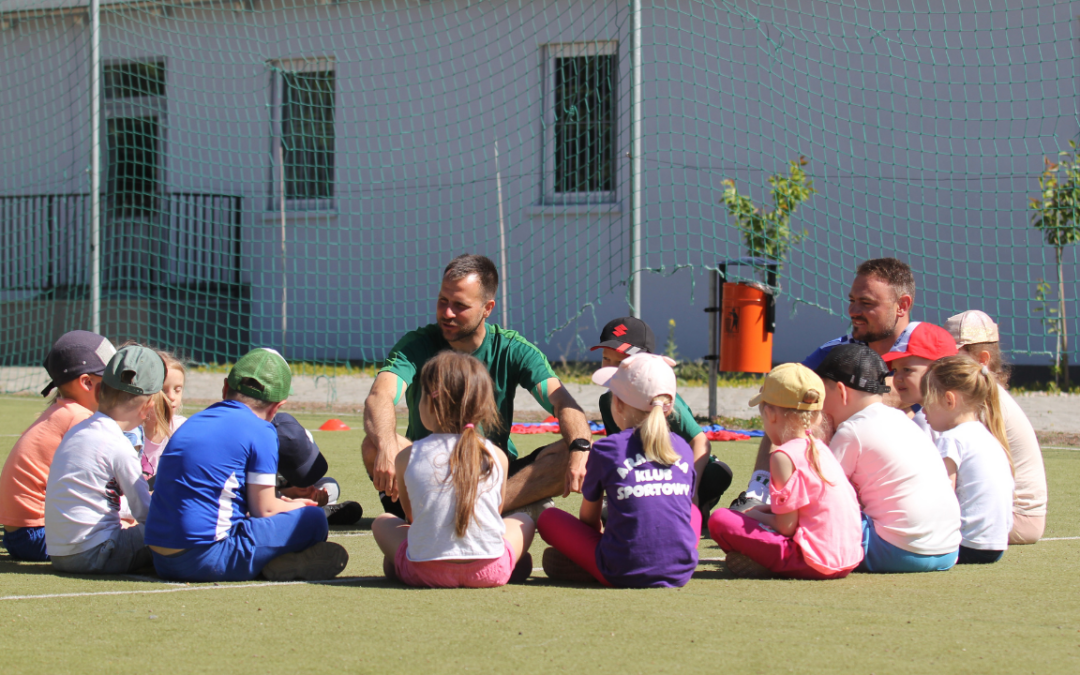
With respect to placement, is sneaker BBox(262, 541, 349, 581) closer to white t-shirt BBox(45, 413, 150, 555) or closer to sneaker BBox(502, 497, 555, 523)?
white t-shirt BBox(45, 413, 150, 555)

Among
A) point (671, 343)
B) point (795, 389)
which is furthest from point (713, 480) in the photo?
point (671, 343)

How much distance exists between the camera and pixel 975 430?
348 centimetres

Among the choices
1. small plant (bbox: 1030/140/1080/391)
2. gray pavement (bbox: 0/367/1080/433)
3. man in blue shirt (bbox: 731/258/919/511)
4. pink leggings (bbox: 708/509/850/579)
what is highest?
small plant (bbox: 1030/140/1080/391)

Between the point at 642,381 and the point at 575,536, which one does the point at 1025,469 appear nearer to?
the point at 642,381

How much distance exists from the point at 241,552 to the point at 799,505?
1629 mm

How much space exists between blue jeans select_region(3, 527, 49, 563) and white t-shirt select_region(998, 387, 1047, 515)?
342 cm

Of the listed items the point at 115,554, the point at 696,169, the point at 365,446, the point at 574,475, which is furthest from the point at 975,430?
the point at 696,169

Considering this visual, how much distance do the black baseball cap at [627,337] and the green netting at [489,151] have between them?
3.22 metres

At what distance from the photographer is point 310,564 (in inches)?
122

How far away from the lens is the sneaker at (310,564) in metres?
3.07

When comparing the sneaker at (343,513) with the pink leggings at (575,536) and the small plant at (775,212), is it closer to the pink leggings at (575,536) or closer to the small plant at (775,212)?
the pink leggings at (575,536)

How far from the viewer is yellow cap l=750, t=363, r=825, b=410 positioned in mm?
3020

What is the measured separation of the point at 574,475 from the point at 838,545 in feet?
2.93

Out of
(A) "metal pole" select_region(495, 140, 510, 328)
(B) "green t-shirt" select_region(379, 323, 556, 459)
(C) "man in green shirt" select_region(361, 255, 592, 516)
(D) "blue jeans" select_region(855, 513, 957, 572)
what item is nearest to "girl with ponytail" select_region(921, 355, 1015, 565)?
(D) "blue jeans" select_region(855, 513, 957, 572)
